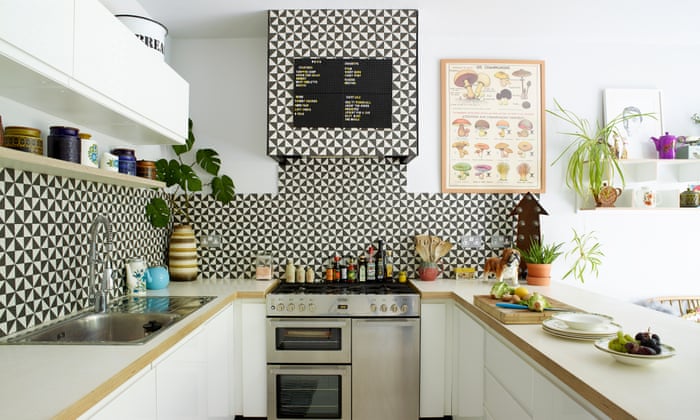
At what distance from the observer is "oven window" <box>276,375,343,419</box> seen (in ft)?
8.95

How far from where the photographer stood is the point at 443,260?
331 cm

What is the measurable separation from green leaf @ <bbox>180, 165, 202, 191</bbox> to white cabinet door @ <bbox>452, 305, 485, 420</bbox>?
196 centimetres

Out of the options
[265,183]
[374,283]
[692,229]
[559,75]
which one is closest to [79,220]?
[265,183]

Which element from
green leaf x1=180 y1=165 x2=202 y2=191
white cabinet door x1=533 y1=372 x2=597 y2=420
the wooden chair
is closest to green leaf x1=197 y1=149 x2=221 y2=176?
green leaf x1=180 y1=165 x2=202 y2=191

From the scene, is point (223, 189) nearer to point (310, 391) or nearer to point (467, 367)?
point (310, 391)

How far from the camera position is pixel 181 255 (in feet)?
10.2

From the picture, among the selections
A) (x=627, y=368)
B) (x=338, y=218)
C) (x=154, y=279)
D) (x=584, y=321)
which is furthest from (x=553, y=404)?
(x=154, y=279)

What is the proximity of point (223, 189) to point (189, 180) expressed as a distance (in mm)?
251

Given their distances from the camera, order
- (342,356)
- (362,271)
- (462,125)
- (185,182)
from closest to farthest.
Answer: (342,356) → (185,182) → (362,271) → (462,125)

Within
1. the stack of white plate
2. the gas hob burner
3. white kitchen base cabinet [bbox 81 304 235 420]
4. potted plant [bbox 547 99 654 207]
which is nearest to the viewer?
white kitchen base cabinet [bbox 81 304 235 420]

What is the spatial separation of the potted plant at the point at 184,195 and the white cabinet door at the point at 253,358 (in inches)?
26.6

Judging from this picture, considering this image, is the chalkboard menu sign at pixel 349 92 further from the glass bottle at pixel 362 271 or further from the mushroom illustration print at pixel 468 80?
the glass bottle at pixel 362 271

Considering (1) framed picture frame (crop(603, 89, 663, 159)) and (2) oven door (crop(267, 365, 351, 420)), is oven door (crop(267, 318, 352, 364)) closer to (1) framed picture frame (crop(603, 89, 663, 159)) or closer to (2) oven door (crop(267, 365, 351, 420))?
(2) oven door (crop(267, 365, 351, 420))

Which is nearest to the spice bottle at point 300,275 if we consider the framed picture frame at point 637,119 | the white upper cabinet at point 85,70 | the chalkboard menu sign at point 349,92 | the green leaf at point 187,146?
Answer: the chalkboard menu sign at point 349,92
